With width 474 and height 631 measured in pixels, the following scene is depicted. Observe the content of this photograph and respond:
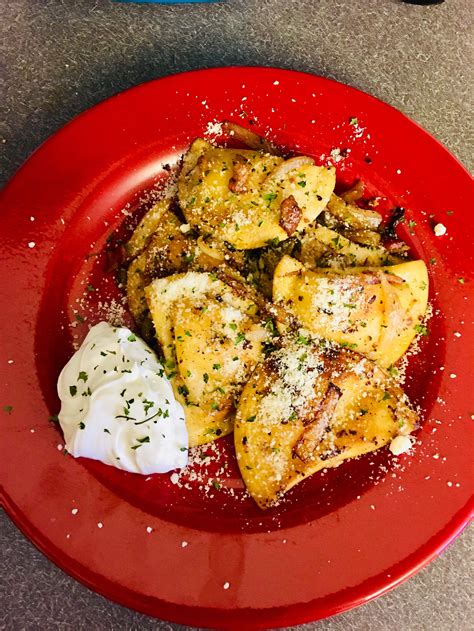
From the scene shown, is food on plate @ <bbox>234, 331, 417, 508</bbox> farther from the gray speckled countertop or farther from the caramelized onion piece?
the gray speckled countertop

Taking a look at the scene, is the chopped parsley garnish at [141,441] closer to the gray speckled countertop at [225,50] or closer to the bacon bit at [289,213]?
the bacon bit at [289,213]

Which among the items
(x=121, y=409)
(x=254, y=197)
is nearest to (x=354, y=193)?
(x=254, y=197)

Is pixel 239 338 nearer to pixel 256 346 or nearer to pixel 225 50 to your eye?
pixel 256 346

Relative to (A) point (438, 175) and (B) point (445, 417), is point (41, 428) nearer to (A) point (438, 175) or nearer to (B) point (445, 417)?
(B) point (445, 417)

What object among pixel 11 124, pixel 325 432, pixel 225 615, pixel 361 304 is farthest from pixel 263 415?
pixel 11 124

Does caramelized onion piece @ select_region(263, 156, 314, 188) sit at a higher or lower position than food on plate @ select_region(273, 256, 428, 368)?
higher

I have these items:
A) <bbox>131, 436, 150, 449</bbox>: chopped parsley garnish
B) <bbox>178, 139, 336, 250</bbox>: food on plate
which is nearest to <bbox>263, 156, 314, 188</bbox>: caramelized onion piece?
<bbox>178, 139, 336, 250</bbox>: food on plate
